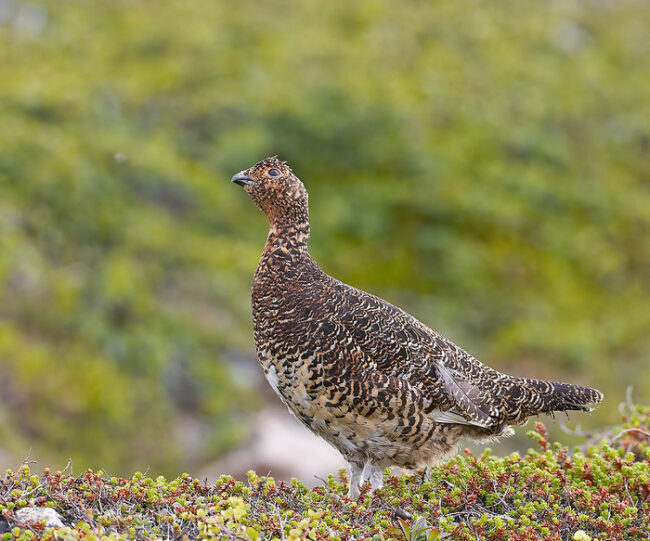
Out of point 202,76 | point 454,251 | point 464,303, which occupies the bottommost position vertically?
point 464,303

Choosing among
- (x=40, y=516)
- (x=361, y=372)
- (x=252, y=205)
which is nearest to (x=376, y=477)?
(x=361, y=372)

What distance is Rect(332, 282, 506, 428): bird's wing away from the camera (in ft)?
19.4

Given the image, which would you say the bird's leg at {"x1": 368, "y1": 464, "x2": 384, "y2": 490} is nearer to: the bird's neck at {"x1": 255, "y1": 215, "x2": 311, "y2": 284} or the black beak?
the bird's neck at {"x1": 255, "y1": 215, "x2": 311, "y2": 284}

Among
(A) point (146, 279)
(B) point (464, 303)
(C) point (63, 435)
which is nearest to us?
(C) point (63, 435)

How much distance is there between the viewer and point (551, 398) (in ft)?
21.6

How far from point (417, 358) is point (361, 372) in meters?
0.48

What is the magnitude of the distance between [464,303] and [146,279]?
479 centimetres

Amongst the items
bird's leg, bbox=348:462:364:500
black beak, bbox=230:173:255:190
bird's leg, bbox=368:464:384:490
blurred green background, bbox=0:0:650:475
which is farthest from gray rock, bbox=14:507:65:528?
blurred green background, bbox=0:0:650:475

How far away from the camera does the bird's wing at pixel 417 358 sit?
19.4ft

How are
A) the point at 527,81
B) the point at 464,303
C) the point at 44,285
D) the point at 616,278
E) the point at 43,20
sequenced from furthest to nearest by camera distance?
the point at 527,81 < the point at 43,20 < the point at 616,278 < the point at 464,303 < the point at 44,285

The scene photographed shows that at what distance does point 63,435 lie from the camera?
9.98m

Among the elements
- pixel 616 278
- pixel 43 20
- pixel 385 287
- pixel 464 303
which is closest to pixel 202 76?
pixel 43 20

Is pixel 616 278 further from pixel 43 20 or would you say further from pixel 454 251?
pixel 43 20

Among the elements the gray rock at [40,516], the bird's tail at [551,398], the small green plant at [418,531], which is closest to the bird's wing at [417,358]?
the bird's tail at [551,398]
